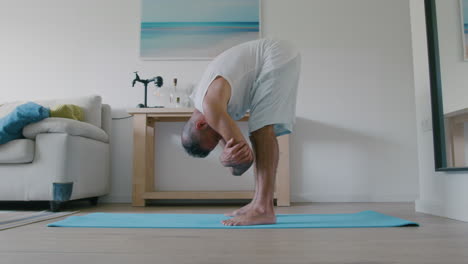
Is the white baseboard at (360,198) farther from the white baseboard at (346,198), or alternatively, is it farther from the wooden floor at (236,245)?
the wooden floor at (236,245)

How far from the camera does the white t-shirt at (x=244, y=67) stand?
176 cm

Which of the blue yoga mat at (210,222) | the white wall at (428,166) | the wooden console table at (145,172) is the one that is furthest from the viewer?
the wooden console table at (145,172)

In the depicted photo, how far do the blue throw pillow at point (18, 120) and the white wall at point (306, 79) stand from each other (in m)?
1.01

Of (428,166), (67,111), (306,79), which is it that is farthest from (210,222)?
(306,79)

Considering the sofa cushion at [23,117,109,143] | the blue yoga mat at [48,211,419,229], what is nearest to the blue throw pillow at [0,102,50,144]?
the sofa cushion at [23,117,109,143]

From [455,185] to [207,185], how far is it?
1953mm

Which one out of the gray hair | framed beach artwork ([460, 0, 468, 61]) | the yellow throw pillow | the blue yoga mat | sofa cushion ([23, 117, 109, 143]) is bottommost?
the blue yoga mat

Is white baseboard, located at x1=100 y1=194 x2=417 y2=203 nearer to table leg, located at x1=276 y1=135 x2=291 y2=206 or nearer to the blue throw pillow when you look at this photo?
table leg, located at x1=276 y1=135 x2=291 y2=206

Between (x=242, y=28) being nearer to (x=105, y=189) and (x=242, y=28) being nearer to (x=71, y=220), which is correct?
(x=105, y=189)

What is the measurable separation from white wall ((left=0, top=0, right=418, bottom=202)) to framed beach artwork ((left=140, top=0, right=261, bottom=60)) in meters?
0.10

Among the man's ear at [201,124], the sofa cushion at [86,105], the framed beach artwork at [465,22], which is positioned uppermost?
the framed beach artwork at [465,22]

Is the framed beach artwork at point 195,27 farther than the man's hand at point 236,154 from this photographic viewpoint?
Yes

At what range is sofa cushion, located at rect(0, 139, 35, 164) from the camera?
247cm

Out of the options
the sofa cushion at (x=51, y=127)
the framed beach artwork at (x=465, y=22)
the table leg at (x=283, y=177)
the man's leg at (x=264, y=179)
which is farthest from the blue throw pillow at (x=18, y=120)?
the framed beach artwork at (x=465, y=22)
